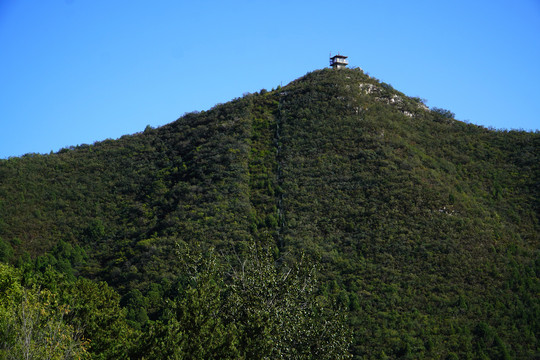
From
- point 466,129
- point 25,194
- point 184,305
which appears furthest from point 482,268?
point 25,194

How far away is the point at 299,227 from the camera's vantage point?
5544 centimetres

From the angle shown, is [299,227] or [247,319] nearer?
[247,319]

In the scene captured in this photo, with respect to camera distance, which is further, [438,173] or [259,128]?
[259,128]

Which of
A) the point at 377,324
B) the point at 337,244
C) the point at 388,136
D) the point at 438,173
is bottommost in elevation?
the point at 377,324

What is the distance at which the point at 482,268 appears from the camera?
5019 centimetres

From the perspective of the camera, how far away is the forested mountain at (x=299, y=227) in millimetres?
19500

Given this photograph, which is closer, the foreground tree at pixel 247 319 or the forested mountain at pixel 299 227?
the foreground tree at pixel 247 319

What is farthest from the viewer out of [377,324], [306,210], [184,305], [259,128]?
[259,128]

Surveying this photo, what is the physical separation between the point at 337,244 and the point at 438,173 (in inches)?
746

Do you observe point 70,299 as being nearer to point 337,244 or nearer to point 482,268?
point 337,244

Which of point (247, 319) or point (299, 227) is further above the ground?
point (247, 319)

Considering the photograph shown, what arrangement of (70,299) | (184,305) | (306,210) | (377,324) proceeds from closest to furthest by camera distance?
(184,305), (70,299), (377,324), (306,210)

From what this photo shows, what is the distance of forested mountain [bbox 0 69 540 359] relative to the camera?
19.5 metres

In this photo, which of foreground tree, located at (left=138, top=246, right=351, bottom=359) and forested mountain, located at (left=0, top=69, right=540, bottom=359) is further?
forested mountain, located at (left=0, top=69, right=540, bottom=359)
